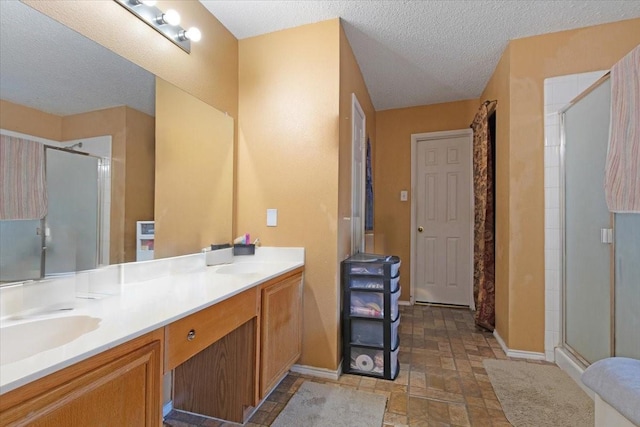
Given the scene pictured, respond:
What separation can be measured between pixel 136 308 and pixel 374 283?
4.85 ft

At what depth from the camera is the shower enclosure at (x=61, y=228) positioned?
41.1 inches

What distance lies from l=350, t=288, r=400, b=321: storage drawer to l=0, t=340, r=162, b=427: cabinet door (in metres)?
1.42

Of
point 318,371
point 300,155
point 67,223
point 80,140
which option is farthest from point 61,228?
point 318,371

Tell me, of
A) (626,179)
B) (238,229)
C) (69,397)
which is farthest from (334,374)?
(626,179)

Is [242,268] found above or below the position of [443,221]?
below

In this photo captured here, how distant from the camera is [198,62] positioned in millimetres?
1963

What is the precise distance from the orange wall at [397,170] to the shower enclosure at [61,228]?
3276 millimetres

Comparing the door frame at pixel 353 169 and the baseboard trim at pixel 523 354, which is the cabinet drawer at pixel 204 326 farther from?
the baseboard trim at pixel 523 354

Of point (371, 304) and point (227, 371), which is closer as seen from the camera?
point (227, 371)

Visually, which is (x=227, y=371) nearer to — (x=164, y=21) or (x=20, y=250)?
(x=20, y=250)

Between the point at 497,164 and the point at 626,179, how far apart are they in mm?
1353

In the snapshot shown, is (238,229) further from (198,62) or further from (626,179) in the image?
(626,179)

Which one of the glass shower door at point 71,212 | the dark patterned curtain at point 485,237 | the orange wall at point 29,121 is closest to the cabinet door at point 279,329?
the glass shower door at point 71,212

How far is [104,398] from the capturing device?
788 millimetres
